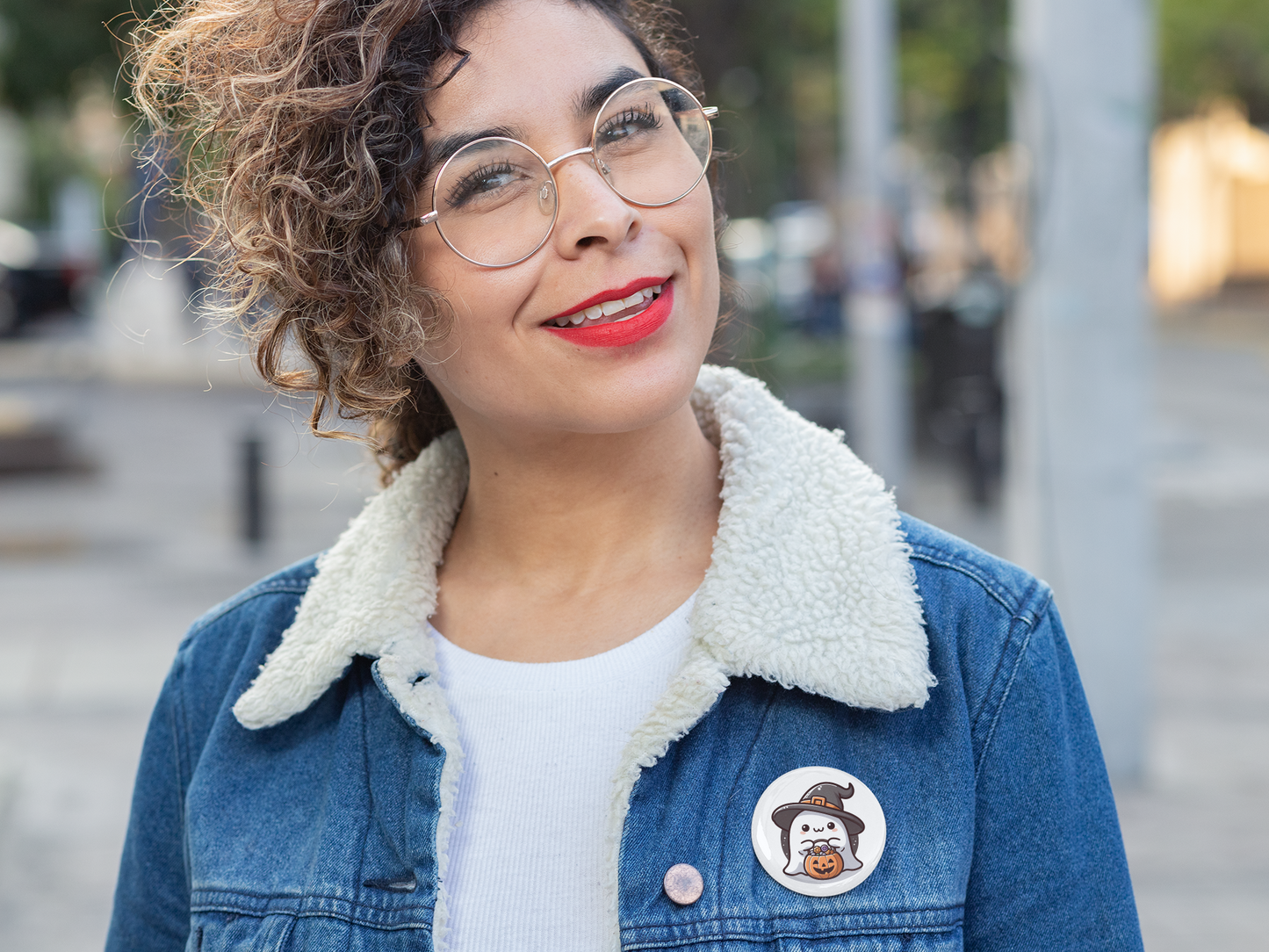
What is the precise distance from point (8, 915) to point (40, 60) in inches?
469

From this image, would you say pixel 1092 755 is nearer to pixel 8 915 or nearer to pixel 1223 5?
pixel 8 915

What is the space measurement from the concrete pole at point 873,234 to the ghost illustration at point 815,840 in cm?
750

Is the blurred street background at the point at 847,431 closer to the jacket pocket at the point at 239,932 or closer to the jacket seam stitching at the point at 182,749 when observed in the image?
the jacket seam stitching at the point at 182,749

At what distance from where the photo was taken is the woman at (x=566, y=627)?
1622 millimetres

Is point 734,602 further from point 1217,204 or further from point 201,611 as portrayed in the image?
point 1217,204

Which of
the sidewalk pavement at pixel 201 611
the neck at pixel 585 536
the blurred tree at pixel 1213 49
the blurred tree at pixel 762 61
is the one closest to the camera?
the neck at pixel 585 536

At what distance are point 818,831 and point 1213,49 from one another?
2989 centimetres

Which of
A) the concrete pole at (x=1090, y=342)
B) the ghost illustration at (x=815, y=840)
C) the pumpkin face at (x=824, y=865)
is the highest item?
the concrete pole at (x=1090, y=342)

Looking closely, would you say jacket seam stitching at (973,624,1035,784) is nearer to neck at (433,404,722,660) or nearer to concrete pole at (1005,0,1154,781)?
neck at (433,404,722,660)

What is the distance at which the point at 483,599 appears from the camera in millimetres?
1969

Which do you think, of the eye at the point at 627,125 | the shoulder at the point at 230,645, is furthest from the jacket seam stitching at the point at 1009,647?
the shoulder at the point at 230,645

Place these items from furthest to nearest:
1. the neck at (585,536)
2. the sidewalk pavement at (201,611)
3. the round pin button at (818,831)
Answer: the sidewalk pavement at (201,611)
the neck at (585,536)
the round pin button at (818,831)

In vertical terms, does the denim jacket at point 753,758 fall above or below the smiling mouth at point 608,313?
below

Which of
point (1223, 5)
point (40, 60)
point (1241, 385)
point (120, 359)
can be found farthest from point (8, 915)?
point (1223, 5)
